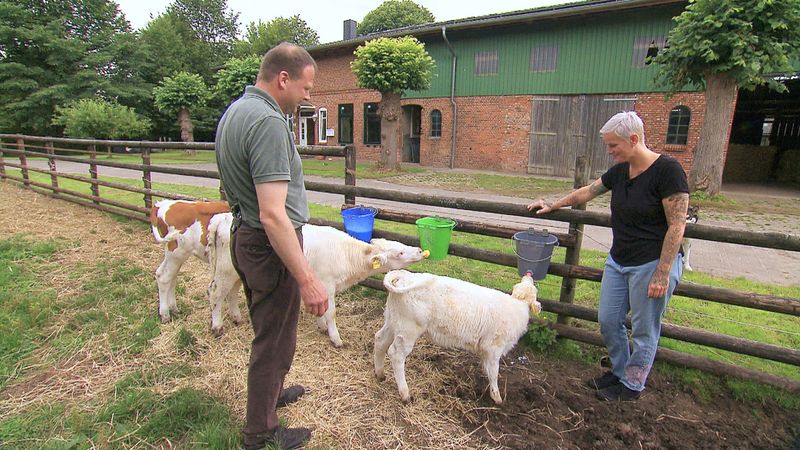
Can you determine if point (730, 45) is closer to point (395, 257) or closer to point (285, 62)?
point (395, 257)

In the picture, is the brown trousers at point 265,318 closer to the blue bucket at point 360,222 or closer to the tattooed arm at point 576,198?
the blue bucket at point 360,222

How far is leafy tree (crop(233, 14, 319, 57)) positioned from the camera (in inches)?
1853

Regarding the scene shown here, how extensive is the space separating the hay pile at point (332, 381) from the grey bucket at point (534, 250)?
37.5 inches

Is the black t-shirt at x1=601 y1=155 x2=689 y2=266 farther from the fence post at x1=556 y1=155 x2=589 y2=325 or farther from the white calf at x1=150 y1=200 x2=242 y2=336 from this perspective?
the white calf at x1=150 y1=200 x2=242 y2=336

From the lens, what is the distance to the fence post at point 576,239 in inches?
150

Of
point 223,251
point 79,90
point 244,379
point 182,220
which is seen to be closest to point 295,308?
point 244,379

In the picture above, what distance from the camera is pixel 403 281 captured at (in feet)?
10.4

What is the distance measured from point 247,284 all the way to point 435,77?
21.2m

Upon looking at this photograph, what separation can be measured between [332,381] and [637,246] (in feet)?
7.95

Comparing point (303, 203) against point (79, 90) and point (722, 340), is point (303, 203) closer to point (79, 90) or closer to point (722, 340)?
point (722, 340)

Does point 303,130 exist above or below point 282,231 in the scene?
above

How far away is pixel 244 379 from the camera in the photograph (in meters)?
3.36

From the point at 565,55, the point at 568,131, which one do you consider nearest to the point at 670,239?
the point at 568,131

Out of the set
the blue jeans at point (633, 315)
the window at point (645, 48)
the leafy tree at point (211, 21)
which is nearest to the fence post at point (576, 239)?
the blue jeans at point (633, 315)
